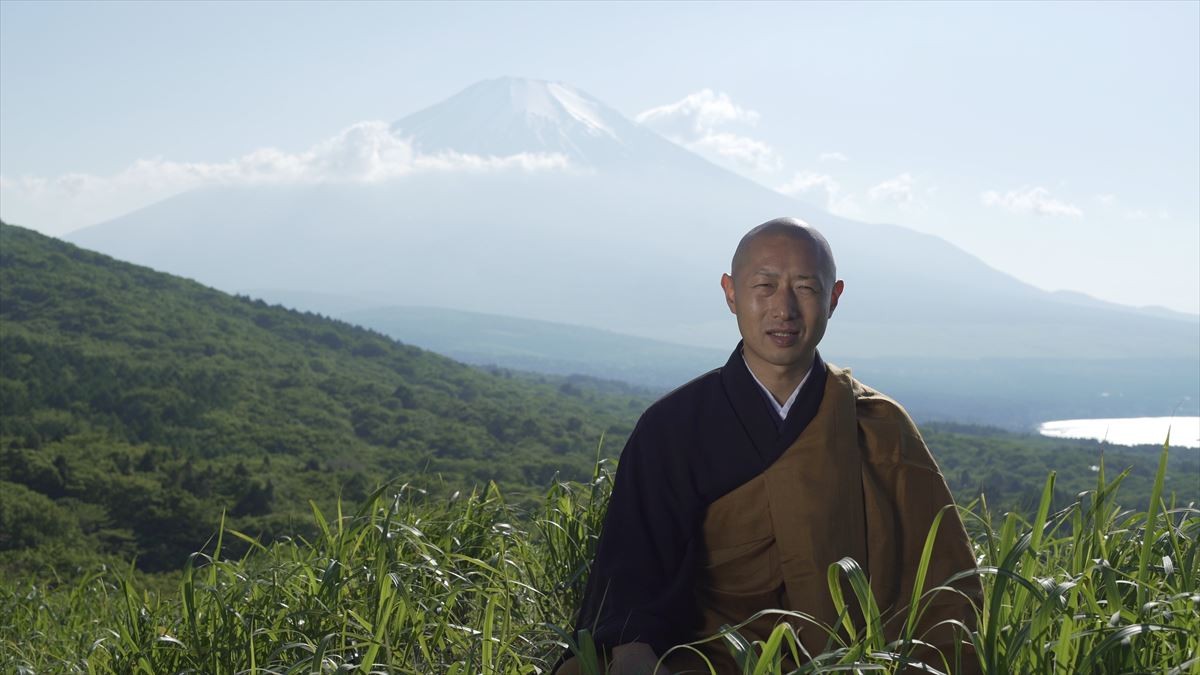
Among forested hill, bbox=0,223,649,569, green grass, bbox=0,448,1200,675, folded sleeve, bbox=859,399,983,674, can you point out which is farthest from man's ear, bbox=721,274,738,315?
forested hill, bbox=0,223,649,569

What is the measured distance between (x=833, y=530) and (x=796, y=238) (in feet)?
2.43

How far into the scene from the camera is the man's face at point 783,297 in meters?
2.80

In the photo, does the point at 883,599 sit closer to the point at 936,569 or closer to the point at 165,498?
the point at 936,569

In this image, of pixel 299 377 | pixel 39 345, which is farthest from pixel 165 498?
pixel 299 377

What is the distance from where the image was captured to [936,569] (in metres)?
2.78

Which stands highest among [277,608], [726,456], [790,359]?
[790,359]

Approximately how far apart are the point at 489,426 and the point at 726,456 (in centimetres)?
4844

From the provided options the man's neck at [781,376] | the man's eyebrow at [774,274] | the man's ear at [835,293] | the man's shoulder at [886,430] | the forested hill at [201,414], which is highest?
the man's eyebrow at [774,274]

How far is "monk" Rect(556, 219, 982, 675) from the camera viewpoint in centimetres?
274

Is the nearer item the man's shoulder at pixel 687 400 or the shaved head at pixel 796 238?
the shaved head at pixel 796 238

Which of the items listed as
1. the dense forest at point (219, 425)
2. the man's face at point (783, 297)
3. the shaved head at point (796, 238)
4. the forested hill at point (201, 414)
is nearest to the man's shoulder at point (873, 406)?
the man's face at point (783, 297)

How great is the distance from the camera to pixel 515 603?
378cm

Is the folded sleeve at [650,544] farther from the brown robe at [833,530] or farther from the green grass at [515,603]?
the green grass at [515,603]

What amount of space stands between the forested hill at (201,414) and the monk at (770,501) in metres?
17.7
